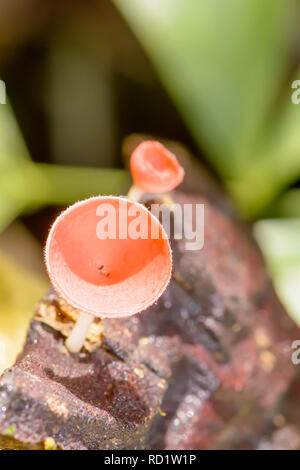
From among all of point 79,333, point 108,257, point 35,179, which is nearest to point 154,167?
point 108,257

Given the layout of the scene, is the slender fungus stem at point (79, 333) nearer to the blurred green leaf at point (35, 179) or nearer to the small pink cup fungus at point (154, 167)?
the small pink cup fungus at point (154, 167)

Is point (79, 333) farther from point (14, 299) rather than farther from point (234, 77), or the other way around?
point (234, 77)

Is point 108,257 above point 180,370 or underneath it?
above

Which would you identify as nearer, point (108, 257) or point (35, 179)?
point (108, 257)

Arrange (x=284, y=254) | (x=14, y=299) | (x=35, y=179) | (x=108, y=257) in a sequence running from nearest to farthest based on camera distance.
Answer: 1. (x=108, y=257)
2. (x=14, y=299)
3. (x=284, y=254)
4. (x=35, y=179)

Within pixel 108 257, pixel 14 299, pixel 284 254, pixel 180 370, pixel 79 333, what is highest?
pixel 108 257

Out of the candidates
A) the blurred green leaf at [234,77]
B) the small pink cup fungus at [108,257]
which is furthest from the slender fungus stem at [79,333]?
the blurred green leaf at [234,77]

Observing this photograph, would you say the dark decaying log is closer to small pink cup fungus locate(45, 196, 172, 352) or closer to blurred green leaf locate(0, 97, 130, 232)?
small pink cup fungus locate(45, 196, 172, 352)

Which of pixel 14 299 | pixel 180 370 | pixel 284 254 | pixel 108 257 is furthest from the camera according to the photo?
pixel 284 254
